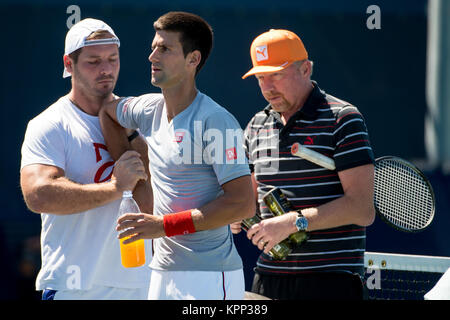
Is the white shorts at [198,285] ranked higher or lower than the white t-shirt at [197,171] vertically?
lower

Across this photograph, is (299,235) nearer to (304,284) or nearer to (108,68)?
(304,284)

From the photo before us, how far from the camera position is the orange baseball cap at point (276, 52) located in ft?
12.4

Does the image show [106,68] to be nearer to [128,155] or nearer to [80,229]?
[128,155]

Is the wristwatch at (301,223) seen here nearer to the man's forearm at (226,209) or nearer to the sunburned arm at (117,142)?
the man's forearm at (226,209)

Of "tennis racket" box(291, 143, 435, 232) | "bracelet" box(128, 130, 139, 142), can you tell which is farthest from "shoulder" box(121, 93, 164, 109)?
"tennis racket" box(291, 143, 435, 232)

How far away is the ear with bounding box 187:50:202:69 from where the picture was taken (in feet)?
10.9

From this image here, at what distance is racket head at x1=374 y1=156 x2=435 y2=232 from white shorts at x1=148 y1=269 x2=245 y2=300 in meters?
1.18

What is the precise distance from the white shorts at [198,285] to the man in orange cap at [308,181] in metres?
0.34

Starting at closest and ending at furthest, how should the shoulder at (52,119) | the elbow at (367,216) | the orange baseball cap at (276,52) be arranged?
the elbow at (367,216) < the shoulder at (52,119) < the orange baseball cap at (276,52)

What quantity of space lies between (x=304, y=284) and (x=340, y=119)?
0.87 m

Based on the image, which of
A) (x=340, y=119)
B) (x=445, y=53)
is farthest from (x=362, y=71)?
(x=340, y=119)

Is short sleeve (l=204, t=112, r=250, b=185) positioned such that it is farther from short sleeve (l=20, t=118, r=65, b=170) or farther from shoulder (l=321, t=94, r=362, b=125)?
short sleeve (l=20, t=118, r=65, b=170)

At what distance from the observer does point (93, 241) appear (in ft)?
12.1

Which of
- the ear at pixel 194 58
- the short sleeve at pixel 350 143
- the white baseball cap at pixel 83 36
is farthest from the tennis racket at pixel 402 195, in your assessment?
the white baseball cap at pixel 83 36
